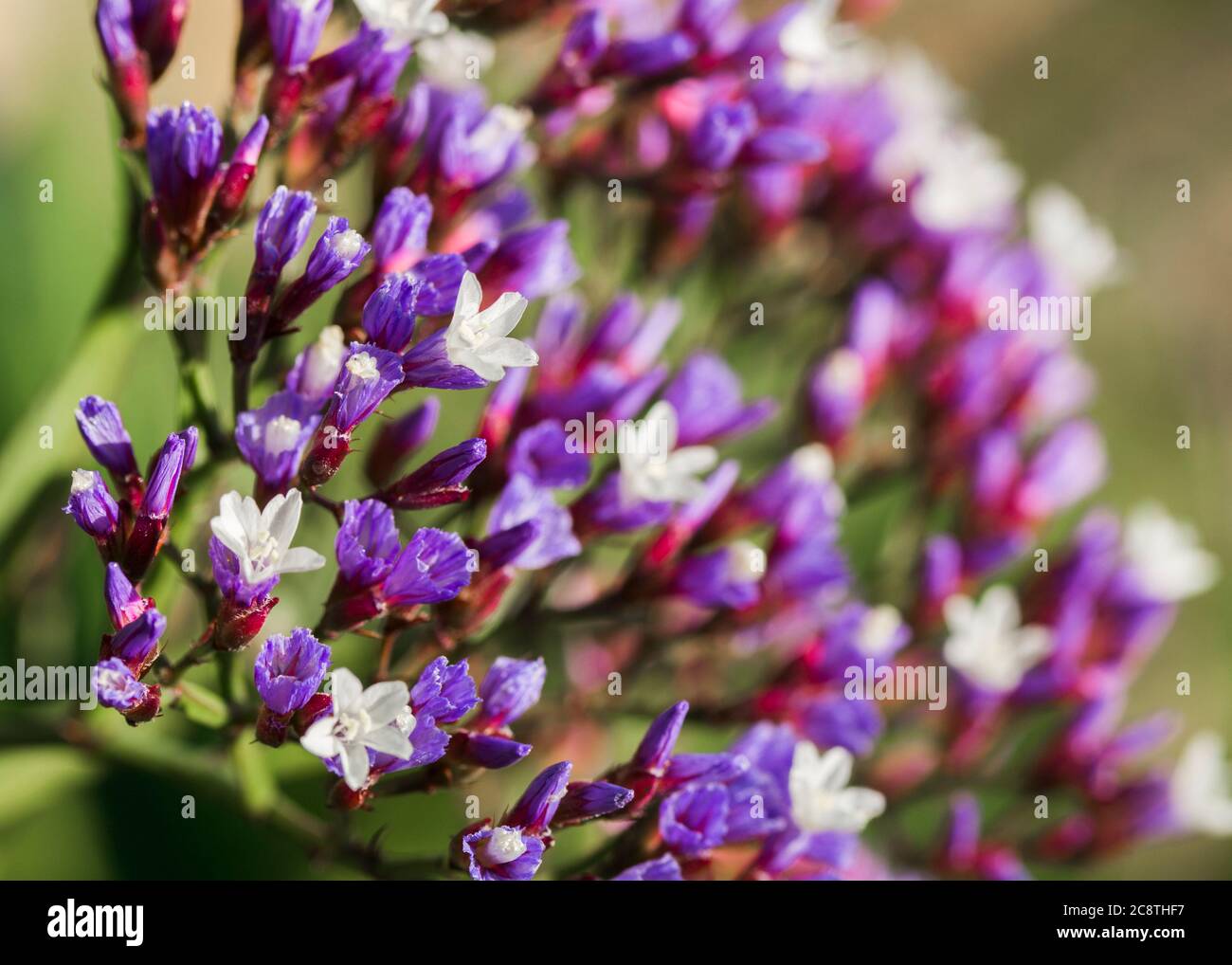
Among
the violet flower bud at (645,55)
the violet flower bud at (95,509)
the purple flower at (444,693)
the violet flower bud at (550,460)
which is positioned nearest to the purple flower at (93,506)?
the violet flower bud at (95,509)

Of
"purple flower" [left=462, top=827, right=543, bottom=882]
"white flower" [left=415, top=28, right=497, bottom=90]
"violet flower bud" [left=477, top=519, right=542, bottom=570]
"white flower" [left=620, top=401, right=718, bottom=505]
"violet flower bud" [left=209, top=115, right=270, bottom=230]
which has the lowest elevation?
"purple flower" [left=462, top=827, right=543, bottom=882]

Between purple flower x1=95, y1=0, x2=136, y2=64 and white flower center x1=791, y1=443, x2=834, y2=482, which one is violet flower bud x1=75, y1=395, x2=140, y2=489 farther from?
white flower center x1=791, y1=443, x2=834, y2=482

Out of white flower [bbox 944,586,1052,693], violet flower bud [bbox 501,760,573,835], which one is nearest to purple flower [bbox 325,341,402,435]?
violet flower bud [bbox 501,760,573,835]

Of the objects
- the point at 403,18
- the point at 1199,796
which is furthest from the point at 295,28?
the point at 1199,796

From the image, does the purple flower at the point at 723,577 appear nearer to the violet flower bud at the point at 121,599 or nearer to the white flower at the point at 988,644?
the white flower at the point at 988,644
